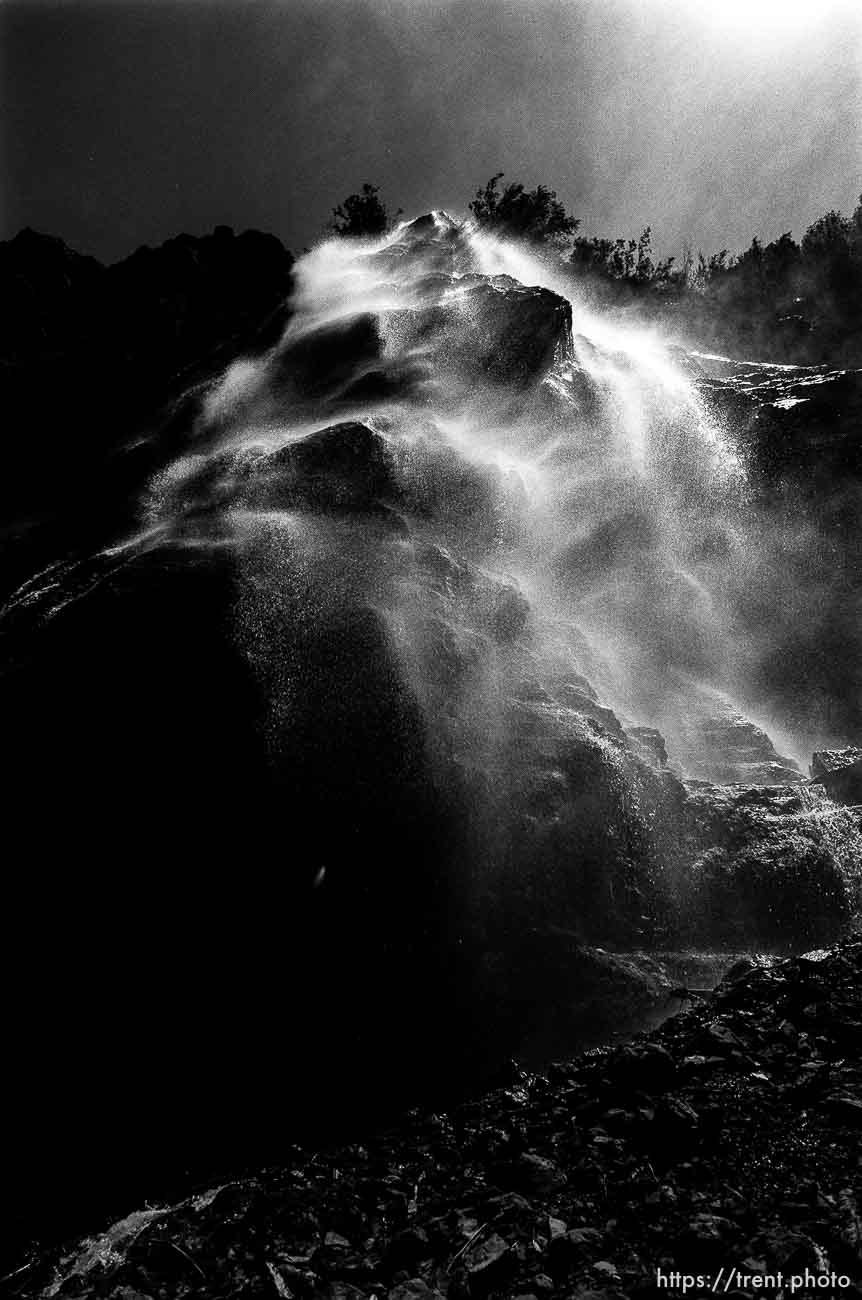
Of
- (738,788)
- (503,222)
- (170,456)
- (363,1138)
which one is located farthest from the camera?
(503,222)

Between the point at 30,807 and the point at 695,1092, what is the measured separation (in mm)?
8814

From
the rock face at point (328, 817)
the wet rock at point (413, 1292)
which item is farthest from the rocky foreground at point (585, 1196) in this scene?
the rock face at point (328, 817)

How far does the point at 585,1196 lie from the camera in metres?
4.62

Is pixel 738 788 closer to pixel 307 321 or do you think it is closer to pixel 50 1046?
pixel 50 1046

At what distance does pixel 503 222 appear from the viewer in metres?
42.7

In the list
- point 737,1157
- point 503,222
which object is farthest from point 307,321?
point 503,222

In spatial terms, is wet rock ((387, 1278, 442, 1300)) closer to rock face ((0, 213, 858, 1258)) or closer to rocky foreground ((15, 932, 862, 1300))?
rocky foreground ((15, 932, 862, 1300))

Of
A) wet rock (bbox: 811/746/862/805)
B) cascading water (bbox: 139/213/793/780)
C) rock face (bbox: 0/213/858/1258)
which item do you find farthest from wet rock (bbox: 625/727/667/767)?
wet rock (bbox: 811/746/862/805)

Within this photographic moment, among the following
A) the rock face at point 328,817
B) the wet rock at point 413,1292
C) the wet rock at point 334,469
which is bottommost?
the wet rock at point 413,1292

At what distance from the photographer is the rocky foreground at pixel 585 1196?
3930 mm

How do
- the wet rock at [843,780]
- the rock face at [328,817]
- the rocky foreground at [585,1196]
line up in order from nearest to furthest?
1. the rocky foreground at [585,1196]
2. the rock face at [328,817]
3. the wet rock at [843,780]

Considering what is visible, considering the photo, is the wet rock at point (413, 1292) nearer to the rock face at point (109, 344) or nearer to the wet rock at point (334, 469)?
the wet rock at point (334, 469)

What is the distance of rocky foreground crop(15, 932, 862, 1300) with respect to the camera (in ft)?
12.9

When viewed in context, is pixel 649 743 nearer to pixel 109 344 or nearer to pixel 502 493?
pixel 502 493
